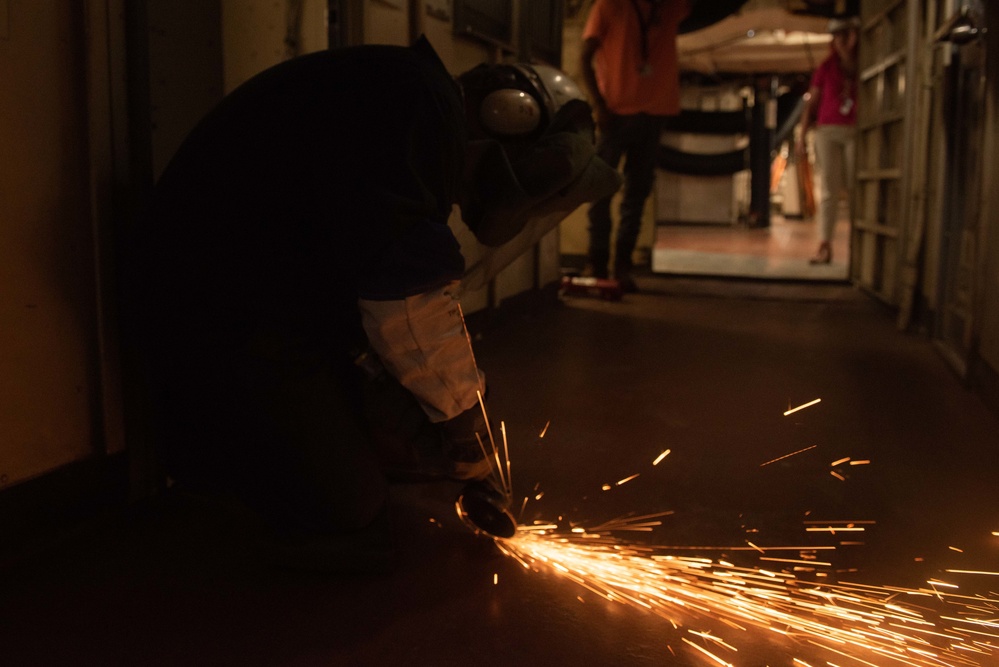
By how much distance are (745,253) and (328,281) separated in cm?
800

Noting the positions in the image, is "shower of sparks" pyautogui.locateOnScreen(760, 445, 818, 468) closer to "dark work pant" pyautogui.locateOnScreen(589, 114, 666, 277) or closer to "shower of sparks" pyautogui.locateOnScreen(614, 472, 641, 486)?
"shower of sparks" pyautogui.locateOnScreen(614, 472, 641, 486)

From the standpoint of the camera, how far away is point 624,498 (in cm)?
230

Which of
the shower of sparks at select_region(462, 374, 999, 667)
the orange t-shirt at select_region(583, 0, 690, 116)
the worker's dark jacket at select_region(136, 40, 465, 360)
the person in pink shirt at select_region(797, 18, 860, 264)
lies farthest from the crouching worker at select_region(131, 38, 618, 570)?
the person in pink shirt at select_region(797, 18, 860, 264)

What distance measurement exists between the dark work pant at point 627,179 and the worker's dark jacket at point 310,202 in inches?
154

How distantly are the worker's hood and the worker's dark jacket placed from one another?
12 cm

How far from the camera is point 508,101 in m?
2.05

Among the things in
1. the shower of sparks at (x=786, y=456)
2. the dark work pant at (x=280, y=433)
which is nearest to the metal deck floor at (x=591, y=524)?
the shower of sparks at (x=786, y=456)

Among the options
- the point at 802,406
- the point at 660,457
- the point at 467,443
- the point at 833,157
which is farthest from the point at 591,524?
the point at 833,157

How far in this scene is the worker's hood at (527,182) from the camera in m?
1.85

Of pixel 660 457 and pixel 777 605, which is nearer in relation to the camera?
pixel 777 605

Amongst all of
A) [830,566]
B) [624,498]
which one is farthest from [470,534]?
[830,566]

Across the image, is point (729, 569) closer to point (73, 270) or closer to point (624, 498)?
point (624, 498)

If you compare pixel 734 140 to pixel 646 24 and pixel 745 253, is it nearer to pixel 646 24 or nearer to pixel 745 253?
pixel 745 253

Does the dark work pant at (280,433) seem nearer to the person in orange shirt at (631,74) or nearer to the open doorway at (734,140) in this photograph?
the person in orange shirt at (631,74)
